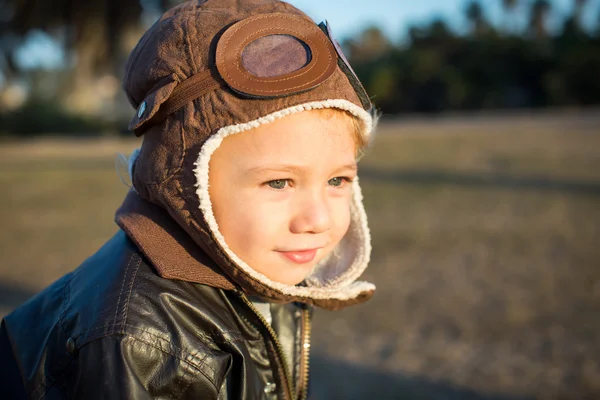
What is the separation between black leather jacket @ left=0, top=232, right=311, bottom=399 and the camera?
4.08ft

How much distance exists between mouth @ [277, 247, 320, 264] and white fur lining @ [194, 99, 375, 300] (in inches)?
3.2

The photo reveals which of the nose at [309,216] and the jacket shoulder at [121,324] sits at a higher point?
the nose at [309,216]

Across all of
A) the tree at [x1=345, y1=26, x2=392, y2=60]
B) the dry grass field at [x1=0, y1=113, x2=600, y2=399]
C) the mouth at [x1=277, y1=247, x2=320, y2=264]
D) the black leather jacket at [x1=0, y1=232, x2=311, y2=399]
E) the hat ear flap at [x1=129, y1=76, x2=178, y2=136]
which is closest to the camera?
the black leather jacket at [x1=0, y1=232, x2=311, y2=399]

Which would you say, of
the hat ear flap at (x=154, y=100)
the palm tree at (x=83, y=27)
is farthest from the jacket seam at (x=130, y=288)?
the palm tree at (x=83, y=27)

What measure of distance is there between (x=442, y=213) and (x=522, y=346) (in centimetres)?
314

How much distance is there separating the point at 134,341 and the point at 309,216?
1.67ft

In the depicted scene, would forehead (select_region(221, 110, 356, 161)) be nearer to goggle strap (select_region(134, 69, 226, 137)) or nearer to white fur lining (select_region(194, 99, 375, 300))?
white fur lining (select_region(194, 99, 375, 300))

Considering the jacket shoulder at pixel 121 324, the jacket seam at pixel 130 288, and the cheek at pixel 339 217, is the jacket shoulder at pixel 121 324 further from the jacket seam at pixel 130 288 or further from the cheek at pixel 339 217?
the cheek at pixel 339 217

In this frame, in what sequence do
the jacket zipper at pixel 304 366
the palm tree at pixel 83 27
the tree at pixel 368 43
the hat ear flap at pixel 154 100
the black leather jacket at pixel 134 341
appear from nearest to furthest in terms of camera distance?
the black leather jacket at pixel 134 341, the hat ear flap at pixel 154 100, the jacket zipper at pixel 304 366, the palm tree at pixel 83 27, the tree at pixel 368 43

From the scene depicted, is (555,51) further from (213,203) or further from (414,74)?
(213,203)

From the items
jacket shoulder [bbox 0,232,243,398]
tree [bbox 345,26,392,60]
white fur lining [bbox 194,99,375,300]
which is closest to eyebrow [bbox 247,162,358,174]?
white fur lining [bbox 194,99,375,300]

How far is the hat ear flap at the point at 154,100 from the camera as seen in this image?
1359 mm

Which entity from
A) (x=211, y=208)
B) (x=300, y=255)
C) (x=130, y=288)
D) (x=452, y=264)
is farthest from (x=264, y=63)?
(x=452, y=264)

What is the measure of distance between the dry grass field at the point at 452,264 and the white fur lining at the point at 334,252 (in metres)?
1.29
